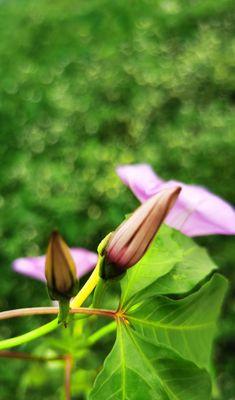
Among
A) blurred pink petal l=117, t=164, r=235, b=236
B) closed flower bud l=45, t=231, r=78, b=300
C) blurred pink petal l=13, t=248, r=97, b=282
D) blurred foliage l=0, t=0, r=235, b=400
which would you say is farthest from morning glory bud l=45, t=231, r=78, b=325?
blurred foliage l=0, t=0, r=235, b=400

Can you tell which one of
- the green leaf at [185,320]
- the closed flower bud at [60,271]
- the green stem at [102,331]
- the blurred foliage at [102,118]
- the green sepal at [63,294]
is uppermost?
the closed flower bud at [60,271]

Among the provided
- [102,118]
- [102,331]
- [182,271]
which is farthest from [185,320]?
[102,118]

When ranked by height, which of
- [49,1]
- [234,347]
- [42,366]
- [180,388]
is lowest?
[234,347]

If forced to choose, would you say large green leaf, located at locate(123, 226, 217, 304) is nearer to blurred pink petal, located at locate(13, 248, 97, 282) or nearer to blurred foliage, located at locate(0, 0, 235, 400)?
blurred pink petal, located at locate(13, 248, 97, 282)

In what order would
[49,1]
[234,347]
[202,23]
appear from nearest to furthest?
[234,347] → [202,23] → [49,1]

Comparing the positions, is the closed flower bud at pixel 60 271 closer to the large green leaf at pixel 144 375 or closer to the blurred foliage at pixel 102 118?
the large green leaf at pixel 144 375

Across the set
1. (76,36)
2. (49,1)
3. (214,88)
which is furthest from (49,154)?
(49,1)

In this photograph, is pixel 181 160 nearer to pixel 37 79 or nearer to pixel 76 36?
pixel 37 79

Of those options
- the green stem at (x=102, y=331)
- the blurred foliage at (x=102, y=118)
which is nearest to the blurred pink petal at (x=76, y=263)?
the green stem at (x=102, y=331)
